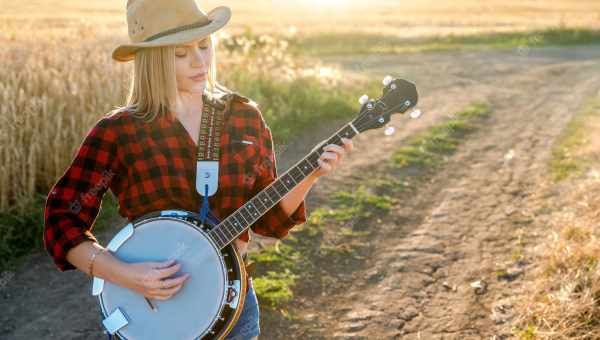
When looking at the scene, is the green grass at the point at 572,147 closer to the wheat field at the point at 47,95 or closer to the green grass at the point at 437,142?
the green grass at the point at 437,142

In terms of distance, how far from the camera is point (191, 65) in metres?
2.52

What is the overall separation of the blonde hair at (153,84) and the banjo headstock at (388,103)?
0.64m

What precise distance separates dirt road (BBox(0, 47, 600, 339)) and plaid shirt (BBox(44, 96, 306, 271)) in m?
2.06

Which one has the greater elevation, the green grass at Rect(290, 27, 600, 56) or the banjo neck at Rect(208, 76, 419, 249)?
the banjo neck at Rect(208, 76, 419, 249)

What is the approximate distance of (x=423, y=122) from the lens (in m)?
11.0

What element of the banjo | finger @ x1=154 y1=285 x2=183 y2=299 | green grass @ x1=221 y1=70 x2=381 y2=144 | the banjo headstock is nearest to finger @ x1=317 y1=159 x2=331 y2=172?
the banjo headstock

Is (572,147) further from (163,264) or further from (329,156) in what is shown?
(163,264)

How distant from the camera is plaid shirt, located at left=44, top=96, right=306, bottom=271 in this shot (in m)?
2.49

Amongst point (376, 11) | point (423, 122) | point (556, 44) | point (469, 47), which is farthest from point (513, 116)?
point (376, 11)

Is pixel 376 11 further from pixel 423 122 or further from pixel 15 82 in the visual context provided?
pixel 15 82

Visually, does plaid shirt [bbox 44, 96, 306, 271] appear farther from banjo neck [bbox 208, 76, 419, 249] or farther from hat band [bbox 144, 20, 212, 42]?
hat band [bbox 144, 20, 212, 42]

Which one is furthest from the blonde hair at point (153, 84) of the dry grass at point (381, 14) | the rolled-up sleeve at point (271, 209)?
the dry grass at point (381, 14)

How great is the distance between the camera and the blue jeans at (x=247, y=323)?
2.60 meters

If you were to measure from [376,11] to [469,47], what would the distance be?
62.4ft
